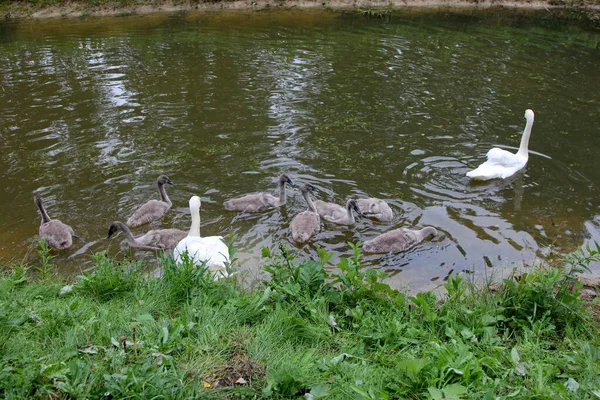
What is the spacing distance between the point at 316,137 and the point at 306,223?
3269 millimetres

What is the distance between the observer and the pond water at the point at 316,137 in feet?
25.0

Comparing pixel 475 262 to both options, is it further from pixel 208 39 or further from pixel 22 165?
pixel 208 39

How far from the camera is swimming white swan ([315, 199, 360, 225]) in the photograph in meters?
7.71

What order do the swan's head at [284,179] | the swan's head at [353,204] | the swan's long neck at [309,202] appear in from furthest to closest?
1. the swan's head at [284,179]
2. the swan's long neck at [309,202]
3. the swan's head at [353,204]

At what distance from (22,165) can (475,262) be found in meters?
7.71

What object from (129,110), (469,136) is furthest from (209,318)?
(129,110)

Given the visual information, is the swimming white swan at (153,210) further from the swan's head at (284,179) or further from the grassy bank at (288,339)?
the grassy bank at (288,339)

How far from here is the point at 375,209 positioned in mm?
7758

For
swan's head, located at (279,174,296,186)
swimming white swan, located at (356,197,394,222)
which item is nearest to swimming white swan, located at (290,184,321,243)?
swan's head, located at (279,174,296,186)

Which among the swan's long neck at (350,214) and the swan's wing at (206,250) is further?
the swan's long neck at (350,214)

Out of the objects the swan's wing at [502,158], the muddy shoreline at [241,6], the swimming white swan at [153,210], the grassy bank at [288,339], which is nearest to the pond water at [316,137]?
the swimming white swan at [153,210]

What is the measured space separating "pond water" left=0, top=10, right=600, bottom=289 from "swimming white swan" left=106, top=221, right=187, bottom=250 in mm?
183

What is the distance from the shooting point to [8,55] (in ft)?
56.4

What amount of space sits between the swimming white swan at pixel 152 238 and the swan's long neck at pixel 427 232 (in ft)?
10.9
